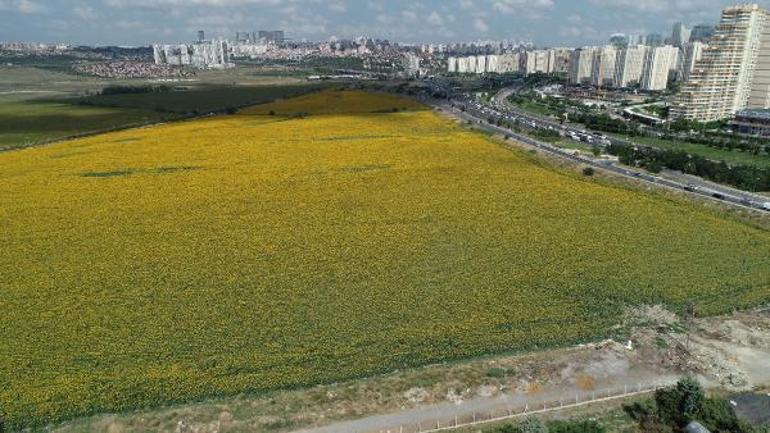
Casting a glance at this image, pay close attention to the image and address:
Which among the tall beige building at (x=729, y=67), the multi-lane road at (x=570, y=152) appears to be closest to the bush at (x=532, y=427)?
the multi-lane road at (x=570, y=152)

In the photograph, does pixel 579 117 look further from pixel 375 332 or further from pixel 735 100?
pixel 375 332

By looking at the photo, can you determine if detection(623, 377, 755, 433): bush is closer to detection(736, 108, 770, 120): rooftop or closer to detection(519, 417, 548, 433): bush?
detection(519, 417, 548, 433): bush

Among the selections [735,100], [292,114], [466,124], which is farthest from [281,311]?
[735,100]

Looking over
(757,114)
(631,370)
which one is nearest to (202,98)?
(757,114)

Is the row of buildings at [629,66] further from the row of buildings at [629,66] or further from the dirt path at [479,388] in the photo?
the dirt path at [479,388]

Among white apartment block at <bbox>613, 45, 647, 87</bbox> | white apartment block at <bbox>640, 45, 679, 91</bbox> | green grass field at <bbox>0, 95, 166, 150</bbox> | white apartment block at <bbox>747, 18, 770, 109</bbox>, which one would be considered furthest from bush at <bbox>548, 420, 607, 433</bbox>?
white apartment block at <bbox>613, 45, 647, 87</bbox>

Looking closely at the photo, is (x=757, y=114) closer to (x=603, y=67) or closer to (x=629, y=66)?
(x=629, y=66)
